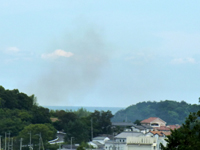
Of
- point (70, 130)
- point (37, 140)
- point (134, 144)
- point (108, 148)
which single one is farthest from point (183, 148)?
point (70, 130)

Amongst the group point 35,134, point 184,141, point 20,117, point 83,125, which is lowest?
point 184,141

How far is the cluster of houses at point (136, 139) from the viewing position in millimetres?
57500

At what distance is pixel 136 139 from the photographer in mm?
57969

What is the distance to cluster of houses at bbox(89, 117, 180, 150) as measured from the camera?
189 ft

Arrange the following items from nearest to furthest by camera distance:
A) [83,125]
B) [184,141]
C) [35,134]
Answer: [184,141]
[35,134]
[83,125]

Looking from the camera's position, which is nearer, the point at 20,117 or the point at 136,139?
the point at 136,139

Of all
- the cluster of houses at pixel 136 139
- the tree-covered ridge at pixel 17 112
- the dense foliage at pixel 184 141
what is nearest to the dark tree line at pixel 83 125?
the cluster of houses at pixel 136 139

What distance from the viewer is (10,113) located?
10962cm

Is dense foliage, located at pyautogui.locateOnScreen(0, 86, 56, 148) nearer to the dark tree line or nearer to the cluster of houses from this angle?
the dark tree line

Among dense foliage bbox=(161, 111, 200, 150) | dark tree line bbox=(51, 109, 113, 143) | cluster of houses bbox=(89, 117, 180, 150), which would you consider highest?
dark tree line bbox=(51, 109, 113, 143)

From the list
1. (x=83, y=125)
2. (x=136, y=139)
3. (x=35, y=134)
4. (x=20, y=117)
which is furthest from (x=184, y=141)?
(x=20, y=117)

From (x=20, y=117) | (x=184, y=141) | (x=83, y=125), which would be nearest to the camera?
(x=184, y=141)

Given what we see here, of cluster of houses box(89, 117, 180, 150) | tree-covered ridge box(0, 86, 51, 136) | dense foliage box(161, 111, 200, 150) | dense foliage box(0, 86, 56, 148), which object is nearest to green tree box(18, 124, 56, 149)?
dense foliage box(0, 86, 56, 148)

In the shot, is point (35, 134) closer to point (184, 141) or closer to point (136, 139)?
point (136, 139)
